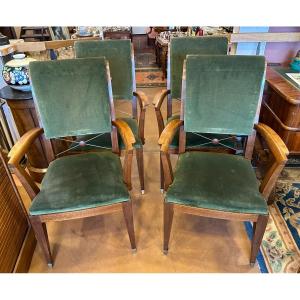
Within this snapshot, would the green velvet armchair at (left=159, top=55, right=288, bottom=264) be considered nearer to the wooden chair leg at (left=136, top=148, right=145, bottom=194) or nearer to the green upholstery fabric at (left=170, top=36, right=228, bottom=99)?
the wooden chair leg at (left=136, top=148, right=145, bottom=194)

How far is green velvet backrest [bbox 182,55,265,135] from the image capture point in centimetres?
129

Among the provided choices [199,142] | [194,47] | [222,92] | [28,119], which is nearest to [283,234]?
[199,142]

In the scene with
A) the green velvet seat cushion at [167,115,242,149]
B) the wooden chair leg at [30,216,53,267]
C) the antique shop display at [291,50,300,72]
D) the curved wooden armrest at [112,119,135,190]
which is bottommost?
the wooden chair leg at [30,216,53,267]

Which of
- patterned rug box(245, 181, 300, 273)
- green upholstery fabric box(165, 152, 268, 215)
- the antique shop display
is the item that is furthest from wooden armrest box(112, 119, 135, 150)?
the antique shop display

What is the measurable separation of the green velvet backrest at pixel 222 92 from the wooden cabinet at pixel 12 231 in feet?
3.25

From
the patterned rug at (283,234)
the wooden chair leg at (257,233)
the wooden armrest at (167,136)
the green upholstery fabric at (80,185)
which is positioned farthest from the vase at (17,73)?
the patterned rug at (283,234)

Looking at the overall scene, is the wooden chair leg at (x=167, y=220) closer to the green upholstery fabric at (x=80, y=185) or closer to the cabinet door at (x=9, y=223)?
the green upholstery fabric at (x=80, y=185)

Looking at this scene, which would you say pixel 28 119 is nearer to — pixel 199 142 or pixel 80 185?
pixel 80 185

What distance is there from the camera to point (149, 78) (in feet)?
14.5

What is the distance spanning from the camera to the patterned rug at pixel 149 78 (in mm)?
4133

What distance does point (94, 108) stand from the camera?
142 cm

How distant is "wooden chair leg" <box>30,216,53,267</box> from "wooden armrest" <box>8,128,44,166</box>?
288mm
